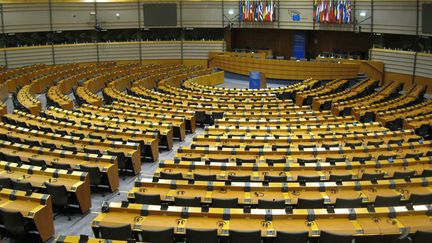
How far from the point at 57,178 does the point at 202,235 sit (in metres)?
4.85

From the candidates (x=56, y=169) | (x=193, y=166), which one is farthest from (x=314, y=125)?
(x=56, y=169)

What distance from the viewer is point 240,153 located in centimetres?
1366

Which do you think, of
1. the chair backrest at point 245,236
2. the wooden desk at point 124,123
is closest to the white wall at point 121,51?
the wooden desk at point 124,123

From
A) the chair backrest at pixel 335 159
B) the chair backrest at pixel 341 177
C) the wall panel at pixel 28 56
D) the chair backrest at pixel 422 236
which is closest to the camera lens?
the chair backrest at pixel 422 236

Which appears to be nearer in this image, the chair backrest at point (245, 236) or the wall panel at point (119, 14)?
the chair backrest at point (245, 236)

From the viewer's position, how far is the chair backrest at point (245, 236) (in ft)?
27.3

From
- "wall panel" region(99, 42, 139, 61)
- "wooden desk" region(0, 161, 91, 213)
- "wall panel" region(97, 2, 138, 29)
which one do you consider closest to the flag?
"wall panel" region(97, 2, 138, 29)

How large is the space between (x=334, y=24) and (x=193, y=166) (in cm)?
2329

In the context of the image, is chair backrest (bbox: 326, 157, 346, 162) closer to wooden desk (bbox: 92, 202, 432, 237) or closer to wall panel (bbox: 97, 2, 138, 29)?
wooden desk (bbox: 92, 202, 432, 237)

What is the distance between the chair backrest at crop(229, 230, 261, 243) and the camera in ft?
27.3

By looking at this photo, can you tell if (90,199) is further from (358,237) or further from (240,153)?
(358,237)

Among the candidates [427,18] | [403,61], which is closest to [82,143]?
[427,18]

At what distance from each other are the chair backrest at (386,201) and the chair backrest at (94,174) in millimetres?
6936

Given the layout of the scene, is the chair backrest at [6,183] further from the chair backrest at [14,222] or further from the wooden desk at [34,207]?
the chair backrest at [14,222]
